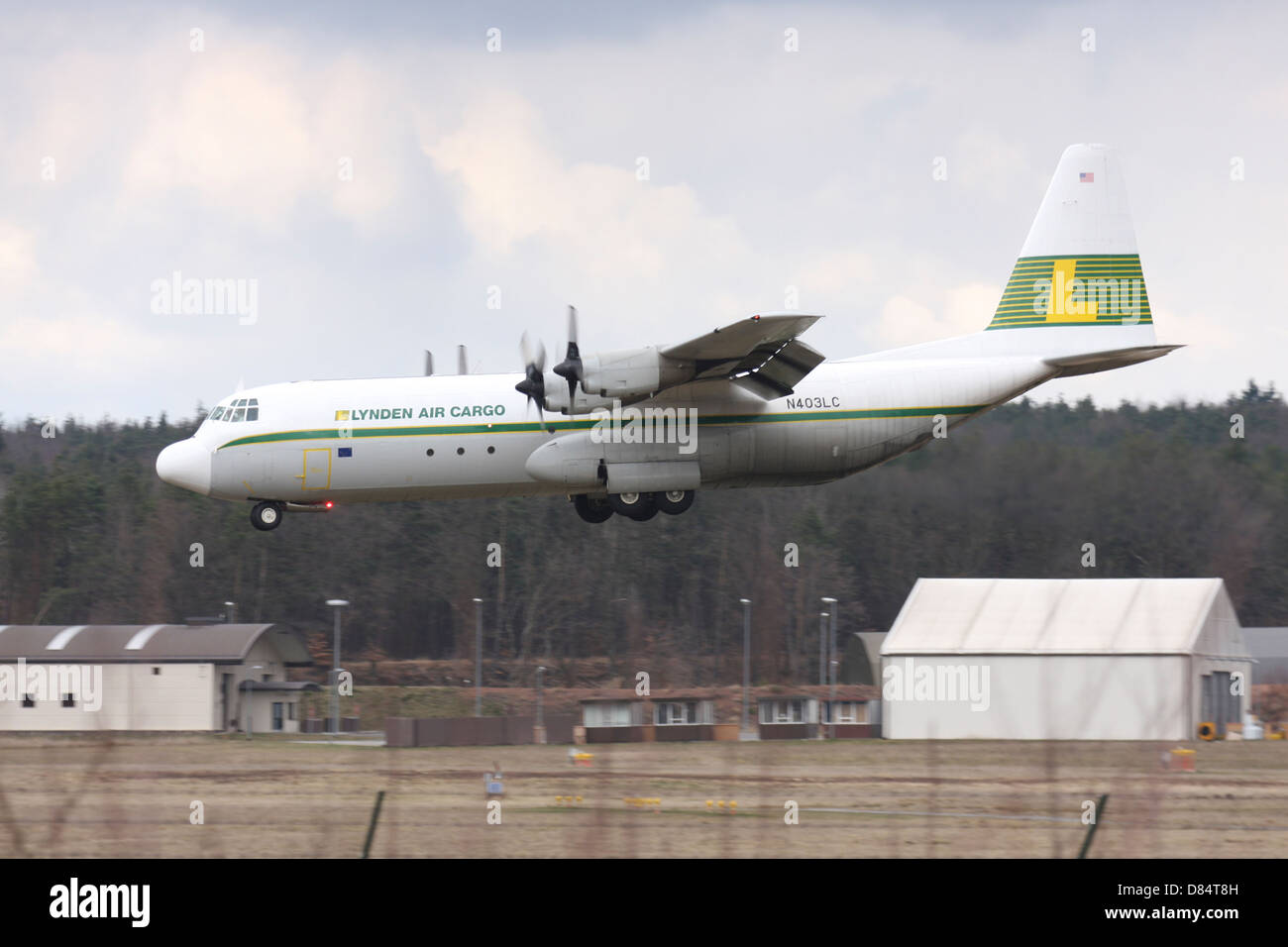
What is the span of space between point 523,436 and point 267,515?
575 centimetres

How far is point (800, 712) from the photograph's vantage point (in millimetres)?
48188

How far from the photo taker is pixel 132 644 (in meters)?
45.8

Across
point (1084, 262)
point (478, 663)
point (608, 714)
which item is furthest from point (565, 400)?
point (478, 663)

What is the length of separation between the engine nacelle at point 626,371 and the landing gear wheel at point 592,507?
14.4 feet

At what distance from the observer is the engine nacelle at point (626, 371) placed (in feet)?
86.8

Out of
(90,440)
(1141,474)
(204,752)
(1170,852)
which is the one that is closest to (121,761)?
(204,752)

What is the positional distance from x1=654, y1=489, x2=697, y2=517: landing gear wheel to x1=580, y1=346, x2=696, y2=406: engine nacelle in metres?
2.98

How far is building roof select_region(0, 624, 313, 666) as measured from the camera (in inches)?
1779

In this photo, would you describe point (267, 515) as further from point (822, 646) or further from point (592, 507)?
point (822, 646)

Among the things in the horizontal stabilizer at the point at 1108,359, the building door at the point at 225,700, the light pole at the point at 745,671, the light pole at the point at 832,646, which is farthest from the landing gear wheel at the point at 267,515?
the light pole at the point at 832,646

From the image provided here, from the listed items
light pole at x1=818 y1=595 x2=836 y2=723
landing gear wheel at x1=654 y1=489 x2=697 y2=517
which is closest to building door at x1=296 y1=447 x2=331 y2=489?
landing gear wheel at x1=654 y1=489 x2=697 y2=517

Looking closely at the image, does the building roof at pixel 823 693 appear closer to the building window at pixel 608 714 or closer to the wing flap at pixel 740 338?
the building window at pixel 608 714
